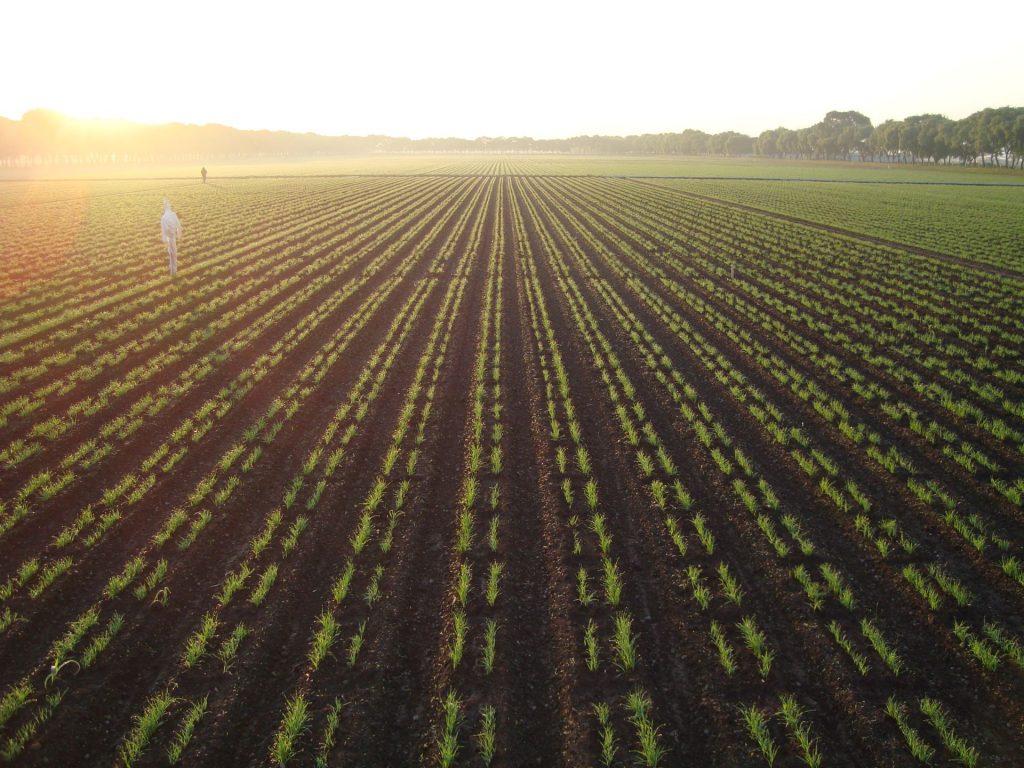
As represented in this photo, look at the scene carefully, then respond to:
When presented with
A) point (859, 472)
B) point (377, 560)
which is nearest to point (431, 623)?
point (377, 560)

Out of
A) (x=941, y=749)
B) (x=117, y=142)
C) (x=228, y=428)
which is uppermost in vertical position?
(x=117, y=142)

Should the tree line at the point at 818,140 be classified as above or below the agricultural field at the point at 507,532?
above

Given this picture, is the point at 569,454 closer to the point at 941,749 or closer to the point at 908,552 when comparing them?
the point at 908,552

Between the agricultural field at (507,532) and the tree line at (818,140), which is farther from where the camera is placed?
the tree line at (818,140)

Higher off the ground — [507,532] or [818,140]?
[818,140]

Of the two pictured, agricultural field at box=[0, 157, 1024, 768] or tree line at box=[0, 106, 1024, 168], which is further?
tree line at box=[0, 106, 1024, 168]

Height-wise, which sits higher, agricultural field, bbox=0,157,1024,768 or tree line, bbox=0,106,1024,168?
tree line, bbox=0,106,1024,168

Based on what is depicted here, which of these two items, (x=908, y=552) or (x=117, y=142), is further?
(x=117, y=142)

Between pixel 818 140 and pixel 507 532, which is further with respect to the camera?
pixel 818 140
